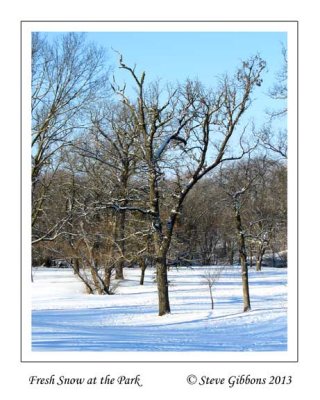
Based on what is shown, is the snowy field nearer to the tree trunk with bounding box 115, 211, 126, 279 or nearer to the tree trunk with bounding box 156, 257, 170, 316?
the tree trunk with bounding box 156, 257, 170, 316

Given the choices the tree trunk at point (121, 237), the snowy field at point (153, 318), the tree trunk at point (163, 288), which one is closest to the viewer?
the snowy field at point (153, 318)

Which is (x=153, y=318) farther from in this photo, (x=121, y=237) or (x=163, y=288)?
(x=121, y=237)

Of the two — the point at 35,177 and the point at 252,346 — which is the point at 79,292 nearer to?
the point at 35,177

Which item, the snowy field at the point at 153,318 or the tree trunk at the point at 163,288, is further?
the tree trunk at the point at 163,288

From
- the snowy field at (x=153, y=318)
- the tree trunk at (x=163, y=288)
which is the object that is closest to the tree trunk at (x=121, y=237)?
the snowy field at (x=153, y=318)

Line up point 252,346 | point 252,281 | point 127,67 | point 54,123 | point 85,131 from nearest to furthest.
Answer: point 252,346 → point 127,67 → point 54,123 → point 85,131 → point 252,281

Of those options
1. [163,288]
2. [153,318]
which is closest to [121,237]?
[163,288]

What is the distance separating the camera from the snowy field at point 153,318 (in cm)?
1095

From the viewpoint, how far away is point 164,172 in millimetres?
17625

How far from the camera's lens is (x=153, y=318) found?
17125mm

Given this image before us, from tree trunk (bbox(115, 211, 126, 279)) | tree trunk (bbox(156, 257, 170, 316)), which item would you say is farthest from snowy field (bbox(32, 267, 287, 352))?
tree trunk (bbox(115, 211, 126, 279))

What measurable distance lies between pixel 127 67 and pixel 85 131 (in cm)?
381

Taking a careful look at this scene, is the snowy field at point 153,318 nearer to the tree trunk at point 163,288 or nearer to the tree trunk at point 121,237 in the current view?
the tree trunk at point 163,288
